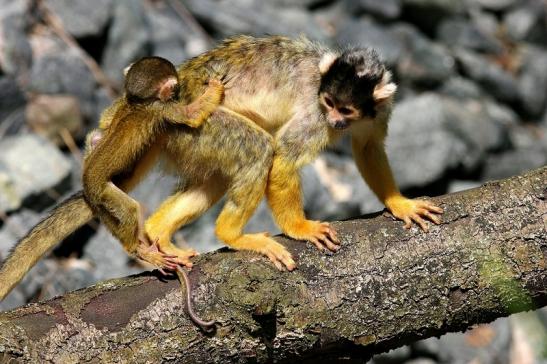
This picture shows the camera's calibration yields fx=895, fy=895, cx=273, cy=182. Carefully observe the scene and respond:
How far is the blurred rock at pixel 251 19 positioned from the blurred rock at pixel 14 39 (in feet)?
7.32

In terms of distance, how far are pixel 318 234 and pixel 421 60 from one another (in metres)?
7.29

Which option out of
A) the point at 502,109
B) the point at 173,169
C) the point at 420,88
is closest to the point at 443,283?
the point at 173,169

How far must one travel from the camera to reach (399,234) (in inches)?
200

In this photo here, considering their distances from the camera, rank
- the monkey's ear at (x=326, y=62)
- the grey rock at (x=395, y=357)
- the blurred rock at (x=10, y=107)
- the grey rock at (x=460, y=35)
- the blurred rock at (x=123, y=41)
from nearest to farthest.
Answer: the monkey's ear at (x=326, y=62)
the blurred rock at (x=10, y=107)
the grey rock at (x=395, y=357)
the blurred rock at (x=123, y=41)
the grey rock at (x=460, y=35)

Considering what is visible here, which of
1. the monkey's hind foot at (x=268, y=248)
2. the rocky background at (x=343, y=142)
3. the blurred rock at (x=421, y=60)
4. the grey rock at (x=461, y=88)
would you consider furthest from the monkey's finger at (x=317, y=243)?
the grey rock at (x=461, y=88)

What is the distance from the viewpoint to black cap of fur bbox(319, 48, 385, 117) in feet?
19.4

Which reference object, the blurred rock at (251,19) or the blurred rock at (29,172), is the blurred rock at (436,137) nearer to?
the blurred rock at (251,19)

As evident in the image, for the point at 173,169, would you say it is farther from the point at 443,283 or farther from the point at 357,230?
the point at 443,283

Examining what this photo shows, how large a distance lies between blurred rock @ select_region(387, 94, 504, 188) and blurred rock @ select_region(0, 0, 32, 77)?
442cm

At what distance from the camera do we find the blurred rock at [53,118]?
359 inches

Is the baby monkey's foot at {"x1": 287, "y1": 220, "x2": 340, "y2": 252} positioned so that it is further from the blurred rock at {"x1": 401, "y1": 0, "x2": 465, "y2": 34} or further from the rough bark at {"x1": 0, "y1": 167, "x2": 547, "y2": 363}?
the blurred rock at {"x1": 401, "y1": 0, "x2": 465, "y2": 34}

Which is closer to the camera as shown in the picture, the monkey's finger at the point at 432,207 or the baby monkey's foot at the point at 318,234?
the baby monkey's foot at the point at 318,234

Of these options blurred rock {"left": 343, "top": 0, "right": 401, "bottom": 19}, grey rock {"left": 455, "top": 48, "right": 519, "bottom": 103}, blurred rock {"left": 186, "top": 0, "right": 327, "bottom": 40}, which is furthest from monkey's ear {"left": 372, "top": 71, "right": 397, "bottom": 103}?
grey rock {"left": 455, "top": 48, "right": 519, "bottom": 103}

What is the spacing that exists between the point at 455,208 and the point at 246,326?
4.64ft
